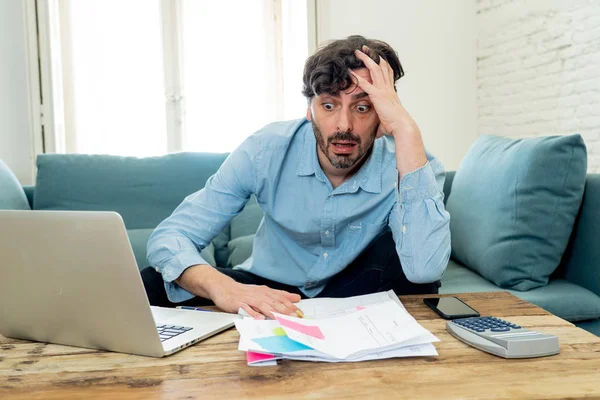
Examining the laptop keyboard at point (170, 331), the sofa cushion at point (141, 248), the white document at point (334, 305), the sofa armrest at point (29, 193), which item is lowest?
the sofa cushion at point (141, 248)

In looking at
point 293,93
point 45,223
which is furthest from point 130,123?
point 45,223

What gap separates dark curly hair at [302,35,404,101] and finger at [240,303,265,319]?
1.85 ft

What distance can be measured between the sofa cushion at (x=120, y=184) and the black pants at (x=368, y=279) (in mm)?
956

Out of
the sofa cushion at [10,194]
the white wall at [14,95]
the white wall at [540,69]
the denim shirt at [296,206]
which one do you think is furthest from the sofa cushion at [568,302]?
the white wall at [14,95]

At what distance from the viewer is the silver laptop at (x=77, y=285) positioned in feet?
2.65

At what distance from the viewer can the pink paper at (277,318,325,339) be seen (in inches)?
35.8

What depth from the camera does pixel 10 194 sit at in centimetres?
222

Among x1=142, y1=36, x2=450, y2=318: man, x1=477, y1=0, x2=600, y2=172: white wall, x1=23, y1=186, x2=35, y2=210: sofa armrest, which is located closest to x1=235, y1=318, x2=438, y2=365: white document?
x1=142, y1=36, x2=450, y2=318: man

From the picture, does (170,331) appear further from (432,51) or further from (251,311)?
(432,51)

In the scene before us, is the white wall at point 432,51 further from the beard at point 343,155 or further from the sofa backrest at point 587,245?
the beard at point 343,155

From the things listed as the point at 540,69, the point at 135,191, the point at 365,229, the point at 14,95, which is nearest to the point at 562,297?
the point at 365,229

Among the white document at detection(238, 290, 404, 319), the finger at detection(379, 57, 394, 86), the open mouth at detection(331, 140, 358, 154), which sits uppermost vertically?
the finger at detection(379, 57, 394, 86)

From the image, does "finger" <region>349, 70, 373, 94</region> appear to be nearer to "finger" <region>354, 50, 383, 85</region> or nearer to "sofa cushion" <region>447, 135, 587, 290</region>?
"finger" <region>354, 50, 383, 85</region>

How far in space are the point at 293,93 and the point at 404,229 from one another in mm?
2788
